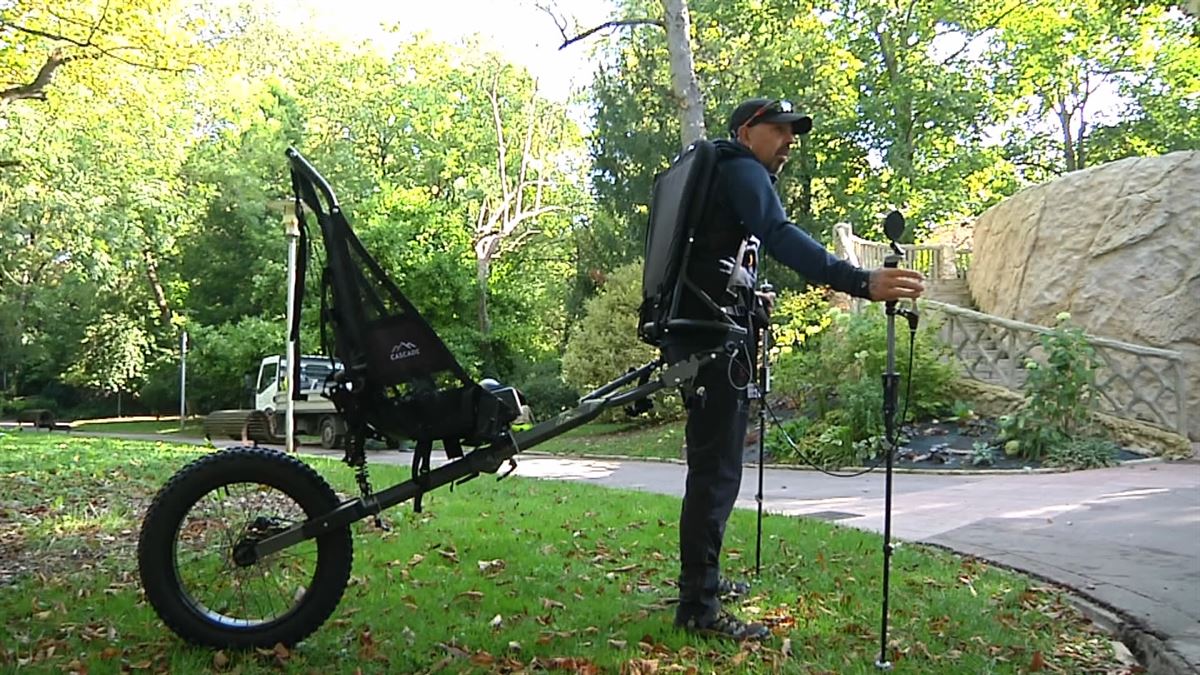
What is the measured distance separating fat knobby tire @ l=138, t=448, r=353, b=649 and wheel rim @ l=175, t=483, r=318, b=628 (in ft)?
0.14

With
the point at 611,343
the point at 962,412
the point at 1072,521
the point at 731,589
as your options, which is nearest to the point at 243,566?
the point at 731,589

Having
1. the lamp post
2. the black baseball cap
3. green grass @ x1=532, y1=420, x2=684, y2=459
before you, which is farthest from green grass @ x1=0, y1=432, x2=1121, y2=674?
green grass @ x1=532, y1=420, x2=684, y2=459

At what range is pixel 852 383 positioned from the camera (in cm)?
1291

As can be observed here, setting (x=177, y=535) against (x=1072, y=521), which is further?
(x=1072, y=521)

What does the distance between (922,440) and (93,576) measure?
1010cm

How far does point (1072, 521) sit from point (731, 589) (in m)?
3.86

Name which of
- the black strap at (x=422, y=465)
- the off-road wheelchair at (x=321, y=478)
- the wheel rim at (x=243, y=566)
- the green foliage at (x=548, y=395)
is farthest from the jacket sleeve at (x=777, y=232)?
the green foliage at (x=548, y=395)

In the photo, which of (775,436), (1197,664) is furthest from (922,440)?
(1197,664)

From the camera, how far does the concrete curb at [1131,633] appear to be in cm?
327

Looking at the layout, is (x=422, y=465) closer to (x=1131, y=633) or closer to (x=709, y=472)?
(x=709, y=472)

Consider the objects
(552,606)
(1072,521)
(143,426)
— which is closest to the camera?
(552,606)

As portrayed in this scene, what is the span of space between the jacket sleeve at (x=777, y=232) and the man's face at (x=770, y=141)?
0.26 meters

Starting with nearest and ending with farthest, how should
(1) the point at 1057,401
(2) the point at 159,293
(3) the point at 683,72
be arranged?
(1) the point at 1057,401 → (3) the point at 683,72 → (2) the point at 159,293

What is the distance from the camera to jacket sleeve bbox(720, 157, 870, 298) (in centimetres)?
311
